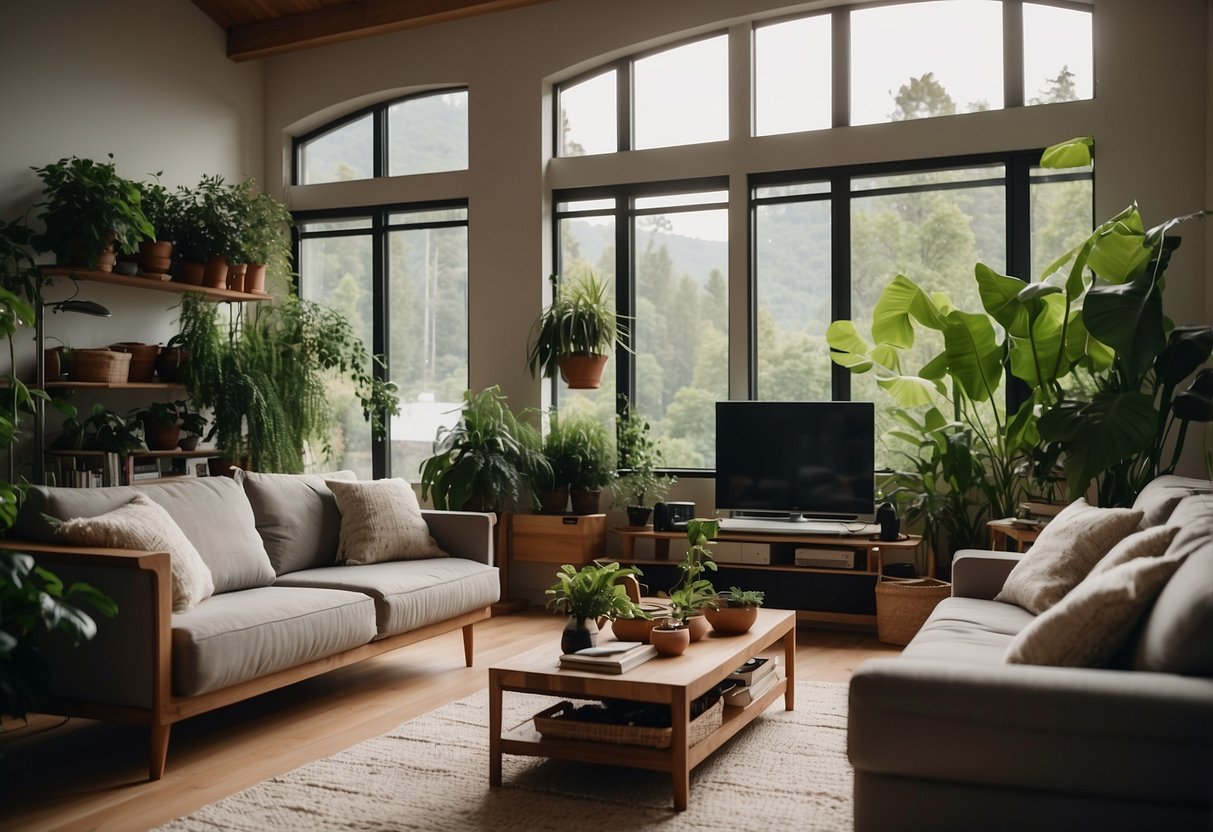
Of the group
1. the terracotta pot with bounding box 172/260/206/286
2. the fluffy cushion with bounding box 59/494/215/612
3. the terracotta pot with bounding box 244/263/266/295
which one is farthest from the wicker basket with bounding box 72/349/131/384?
the fluffy cushion with bounding box 59/494/215/612

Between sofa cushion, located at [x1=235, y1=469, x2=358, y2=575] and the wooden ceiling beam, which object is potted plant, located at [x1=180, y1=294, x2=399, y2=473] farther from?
the wooden ceiling beam

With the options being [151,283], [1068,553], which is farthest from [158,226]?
[1068,553]

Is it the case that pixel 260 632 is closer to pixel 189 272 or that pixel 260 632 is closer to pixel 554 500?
pixel 554 500

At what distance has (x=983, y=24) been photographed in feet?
19.1

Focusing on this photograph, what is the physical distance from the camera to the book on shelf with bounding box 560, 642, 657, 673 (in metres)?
3.07

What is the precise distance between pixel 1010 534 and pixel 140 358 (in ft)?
15.4

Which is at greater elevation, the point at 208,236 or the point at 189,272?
the point at 208,236

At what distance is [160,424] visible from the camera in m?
6.02

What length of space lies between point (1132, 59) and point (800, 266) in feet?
6.39

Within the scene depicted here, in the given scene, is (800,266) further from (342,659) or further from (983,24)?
(342,659)

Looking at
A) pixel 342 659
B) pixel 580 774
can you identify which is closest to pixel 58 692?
pixel 342 659

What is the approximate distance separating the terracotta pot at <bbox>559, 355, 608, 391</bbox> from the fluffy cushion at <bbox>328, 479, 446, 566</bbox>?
1612 millimetres

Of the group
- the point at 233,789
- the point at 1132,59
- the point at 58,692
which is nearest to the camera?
the point at 233,789

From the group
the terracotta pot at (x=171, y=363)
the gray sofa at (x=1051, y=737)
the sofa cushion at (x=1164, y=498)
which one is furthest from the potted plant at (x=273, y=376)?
the gray sofa at (x=1051, y=737)
